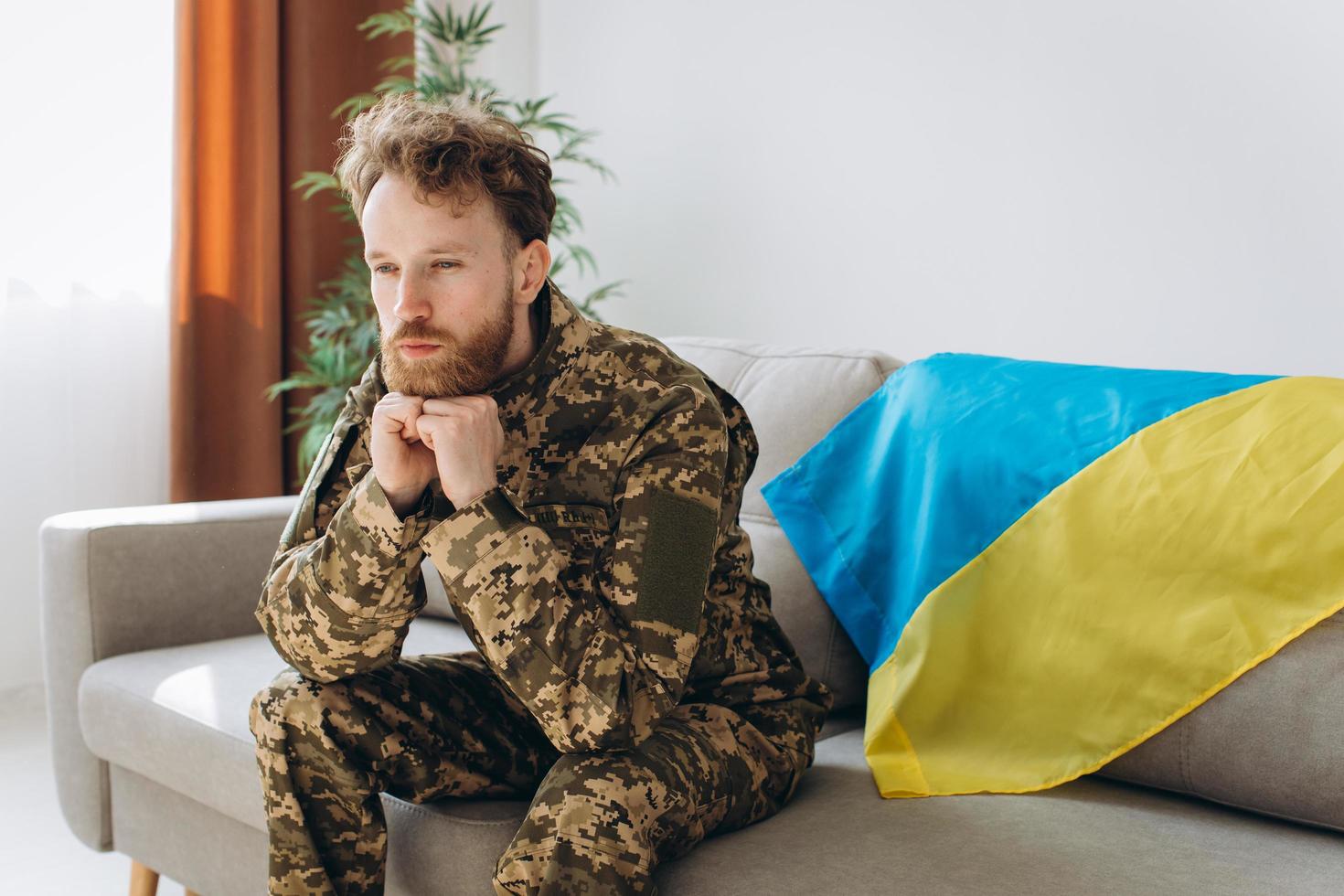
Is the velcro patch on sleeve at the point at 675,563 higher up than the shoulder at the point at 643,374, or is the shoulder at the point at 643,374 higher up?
the shoulder at the point at 643,374

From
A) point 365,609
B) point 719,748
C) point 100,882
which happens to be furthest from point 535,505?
point 100,882

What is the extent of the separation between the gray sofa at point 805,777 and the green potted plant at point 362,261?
2.71 feet

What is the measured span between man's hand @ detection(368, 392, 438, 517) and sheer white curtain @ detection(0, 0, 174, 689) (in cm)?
202

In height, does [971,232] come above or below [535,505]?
above

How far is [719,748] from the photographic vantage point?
1301mm

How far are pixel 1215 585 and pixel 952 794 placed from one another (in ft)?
1.19

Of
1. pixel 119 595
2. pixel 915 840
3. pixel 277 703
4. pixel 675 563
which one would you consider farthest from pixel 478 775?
pixel 119 595

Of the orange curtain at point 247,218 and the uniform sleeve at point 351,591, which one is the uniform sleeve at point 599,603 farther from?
the orange curtain at point 247,218

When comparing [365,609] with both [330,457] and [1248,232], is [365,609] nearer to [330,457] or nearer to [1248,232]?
[330,457]

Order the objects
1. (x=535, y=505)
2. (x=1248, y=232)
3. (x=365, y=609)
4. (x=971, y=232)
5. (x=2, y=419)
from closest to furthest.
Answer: (x=365, y=609) → (x=535, y=505) → (x=1248, y=232) → (x=971, y=232) → (x=2, y=419)

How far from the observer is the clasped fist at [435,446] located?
1232mm

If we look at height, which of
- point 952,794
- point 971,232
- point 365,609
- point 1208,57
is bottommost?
point 952,794

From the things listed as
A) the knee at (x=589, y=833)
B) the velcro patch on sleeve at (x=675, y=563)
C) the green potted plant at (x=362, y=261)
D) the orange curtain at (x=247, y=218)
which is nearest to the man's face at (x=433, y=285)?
the velcro patch on sleeve at (x=675, y=563)

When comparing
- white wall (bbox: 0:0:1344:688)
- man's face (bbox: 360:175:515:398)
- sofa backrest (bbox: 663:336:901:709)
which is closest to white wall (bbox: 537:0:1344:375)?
white wall (bbox: 0:0:1344:688)
